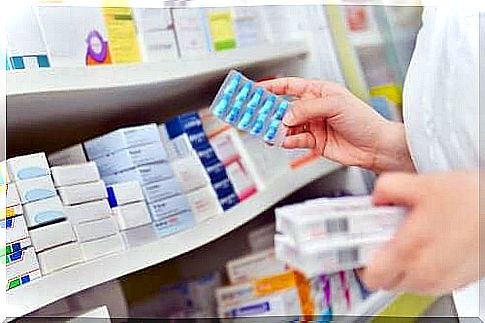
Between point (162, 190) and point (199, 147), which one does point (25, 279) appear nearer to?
point (162, 190)

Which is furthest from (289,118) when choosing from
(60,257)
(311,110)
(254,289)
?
(254,289)

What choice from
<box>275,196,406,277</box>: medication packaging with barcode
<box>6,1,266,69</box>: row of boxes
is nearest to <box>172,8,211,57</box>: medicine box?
<box>6,1,266,69</box>: row of boxes

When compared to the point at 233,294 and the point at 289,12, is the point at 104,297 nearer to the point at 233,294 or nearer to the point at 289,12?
the point at 233,294

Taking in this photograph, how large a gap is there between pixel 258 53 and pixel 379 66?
0.76 feet

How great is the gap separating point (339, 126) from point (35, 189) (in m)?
0.32

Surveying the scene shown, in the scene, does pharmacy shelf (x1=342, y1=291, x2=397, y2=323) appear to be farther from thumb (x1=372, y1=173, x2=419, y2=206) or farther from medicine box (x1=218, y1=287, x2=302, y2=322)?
thumb (x1=372, y1=173, x2=419, y2=206)

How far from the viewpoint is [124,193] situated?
0.87 metres

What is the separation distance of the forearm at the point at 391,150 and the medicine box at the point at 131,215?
26cm

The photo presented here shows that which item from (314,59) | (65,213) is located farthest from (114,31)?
(314,59)

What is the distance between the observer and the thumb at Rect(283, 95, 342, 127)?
80cm

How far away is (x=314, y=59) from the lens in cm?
117

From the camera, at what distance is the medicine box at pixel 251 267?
109 cm

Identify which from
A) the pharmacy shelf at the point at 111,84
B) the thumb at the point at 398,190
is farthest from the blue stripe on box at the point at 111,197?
the thumb at the point at 398,190

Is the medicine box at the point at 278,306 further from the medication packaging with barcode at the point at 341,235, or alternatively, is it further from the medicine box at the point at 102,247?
the medication packaging with barcode at the point at 341,235
